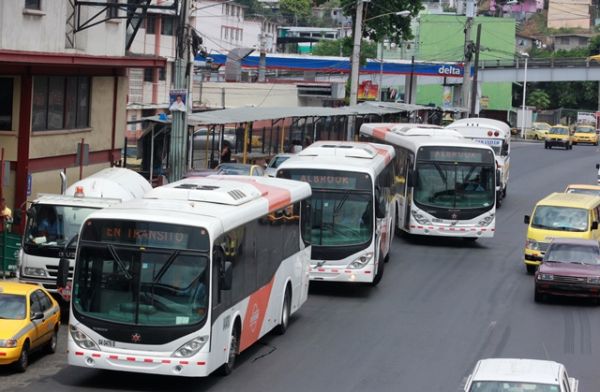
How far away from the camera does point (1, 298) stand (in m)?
19.3

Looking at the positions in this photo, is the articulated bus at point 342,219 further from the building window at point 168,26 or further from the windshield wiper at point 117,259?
the building window at point 168,26

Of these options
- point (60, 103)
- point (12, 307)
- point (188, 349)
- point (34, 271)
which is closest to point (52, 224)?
point (34, 271)

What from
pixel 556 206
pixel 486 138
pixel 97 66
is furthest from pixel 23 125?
pixel 486 138

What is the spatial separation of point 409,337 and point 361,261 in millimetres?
3966

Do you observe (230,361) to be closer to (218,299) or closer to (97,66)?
(218,299)

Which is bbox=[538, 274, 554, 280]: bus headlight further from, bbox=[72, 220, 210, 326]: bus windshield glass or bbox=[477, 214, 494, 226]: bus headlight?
bbox=[72, 220, 210, 326]: bus windshield glass

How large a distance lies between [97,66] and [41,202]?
11206mm

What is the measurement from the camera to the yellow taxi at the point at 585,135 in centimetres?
9731

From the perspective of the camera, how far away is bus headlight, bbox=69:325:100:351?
1705 cm

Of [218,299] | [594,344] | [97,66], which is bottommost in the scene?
[594,344]

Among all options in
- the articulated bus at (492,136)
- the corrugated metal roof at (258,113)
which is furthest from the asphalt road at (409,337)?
the articulated bus at (492,136)

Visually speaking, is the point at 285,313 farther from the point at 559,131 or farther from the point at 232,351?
the point at 559,131

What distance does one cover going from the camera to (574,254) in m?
27.3

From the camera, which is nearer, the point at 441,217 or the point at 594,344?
the point at 594,344
